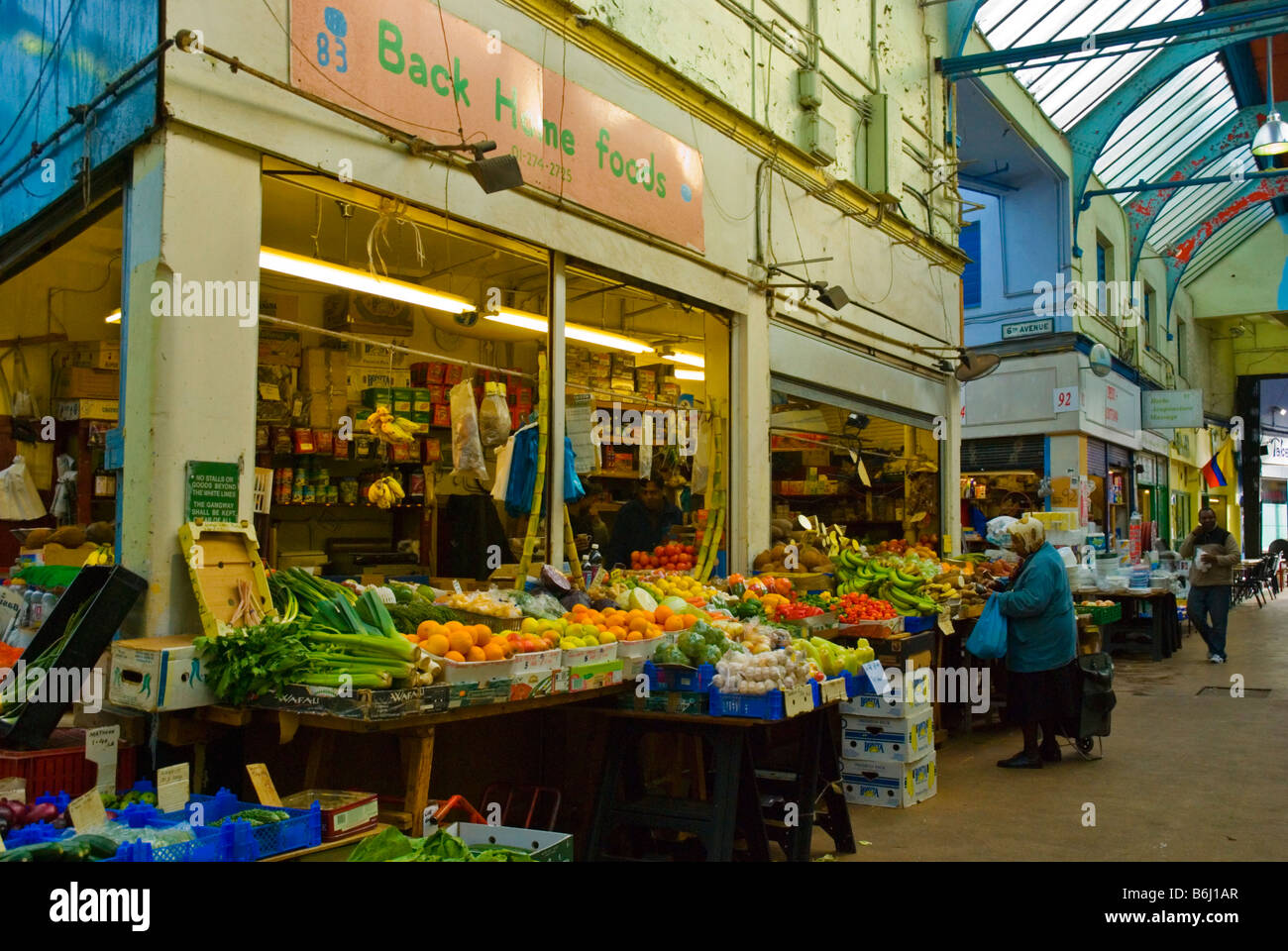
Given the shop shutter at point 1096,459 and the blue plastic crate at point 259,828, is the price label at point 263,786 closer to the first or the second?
the blue plastic crate at point 259,828

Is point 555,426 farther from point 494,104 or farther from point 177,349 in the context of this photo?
point 177,349

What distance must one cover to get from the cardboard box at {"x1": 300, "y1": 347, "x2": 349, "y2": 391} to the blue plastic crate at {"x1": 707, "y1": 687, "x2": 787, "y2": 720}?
5749 mm

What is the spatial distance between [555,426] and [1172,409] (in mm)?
20538

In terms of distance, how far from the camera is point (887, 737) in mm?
6863

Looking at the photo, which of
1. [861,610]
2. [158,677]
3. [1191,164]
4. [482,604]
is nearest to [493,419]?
[482,604]

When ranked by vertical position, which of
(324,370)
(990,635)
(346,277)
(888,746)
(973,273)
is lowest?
(888,746)

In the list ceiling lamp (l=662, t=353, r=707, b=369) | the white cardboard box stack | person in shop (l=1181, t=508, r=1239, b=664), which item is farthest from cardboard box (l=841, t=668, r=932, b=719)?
person in shop (l=1181, t=508, r=1239, b=664)

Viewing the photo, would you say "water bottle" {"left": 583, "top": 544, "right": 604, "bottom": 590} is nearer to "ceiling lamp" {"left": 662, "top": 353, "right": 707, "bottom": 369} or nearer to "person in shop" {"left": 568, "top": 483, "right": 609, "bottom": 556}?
"person in shop" {"left": 568, "top": 483, "right": 609, "bottom": 556}

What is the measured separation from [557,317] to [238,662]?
3916mm

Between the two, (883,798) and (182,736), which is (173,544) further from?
(883,798)

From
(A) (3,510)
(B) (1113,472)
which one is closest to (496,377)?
(A) (3,510)

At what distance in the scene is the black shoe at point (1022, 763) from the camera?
26.3ft

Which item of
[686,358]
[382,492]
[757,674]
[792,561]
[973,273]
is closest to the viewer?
[757,674]

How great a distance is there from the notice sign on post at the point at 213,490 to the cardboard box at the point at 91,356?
4.53 metres
